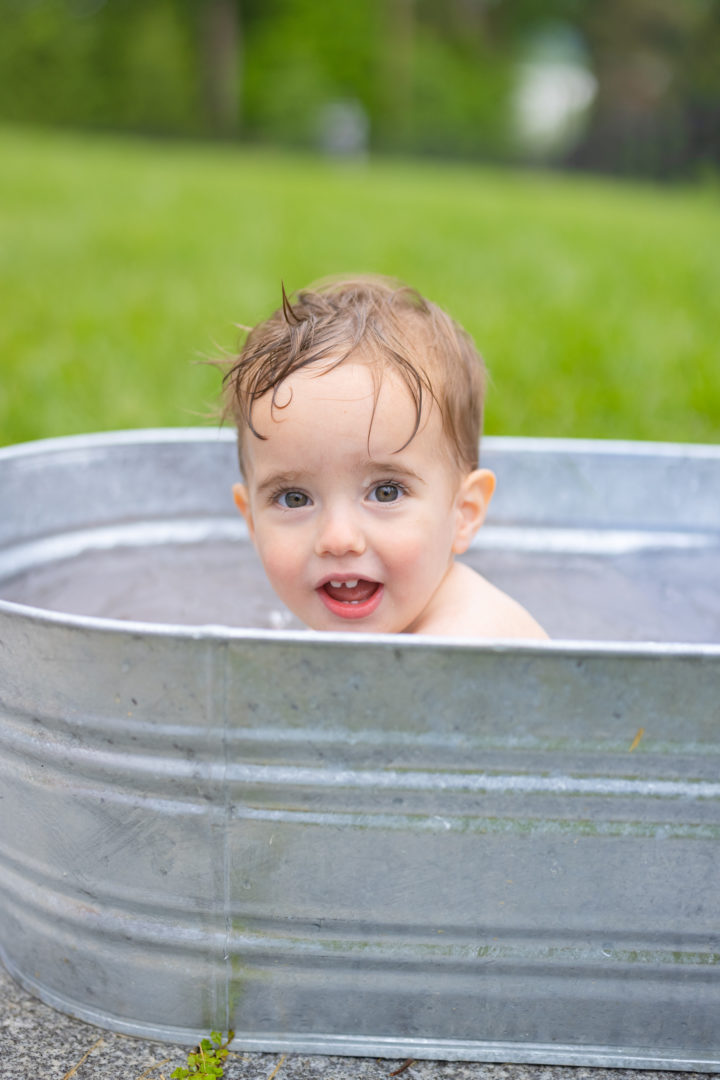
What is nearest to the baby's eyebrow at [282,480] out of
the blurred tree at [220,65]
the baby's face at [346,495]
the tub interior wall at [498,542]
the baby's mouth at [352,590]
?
the baby's face at [346,495]

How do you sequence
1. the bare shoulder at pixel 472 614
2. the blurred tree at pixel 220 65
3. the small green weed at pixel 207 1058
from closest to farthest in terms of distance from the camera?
the small green weed at pixel 207 1058
the bare shoulder at pixel 472 614
the blurred tree at pixel 220 65

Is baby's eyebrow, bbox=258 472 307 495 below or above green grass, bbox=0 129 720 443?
below

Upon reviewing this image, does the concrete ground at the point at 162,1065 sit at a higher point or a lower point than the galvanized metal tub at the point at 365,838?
lower

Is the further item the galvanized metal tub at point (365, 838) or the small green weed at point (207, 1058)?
→ the small green weed at point (207, 1058)

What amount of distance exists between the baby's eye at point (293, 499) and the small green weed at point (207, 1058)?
1.93 ft

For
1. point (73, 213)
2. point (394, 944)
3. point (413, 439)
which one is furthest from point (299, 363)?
point (73, 213)

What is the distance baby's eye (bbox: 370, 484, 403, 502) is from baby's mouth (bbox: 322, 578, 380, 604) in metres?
0.10

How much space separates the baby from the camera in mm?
1382

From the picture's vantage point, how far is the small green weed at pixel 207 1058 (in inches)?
47.2

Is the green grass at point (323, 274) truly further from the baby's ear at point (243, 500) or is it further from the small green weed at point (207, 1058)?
the small green weed at point (207, 1058)

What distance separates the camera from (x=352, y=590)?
1444 mm

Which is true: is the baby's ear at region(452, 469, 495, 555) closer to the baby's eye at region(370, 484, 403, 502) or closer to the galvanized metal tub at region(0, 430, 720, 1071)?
the baby's eye at region(370, 484, 403, 502)

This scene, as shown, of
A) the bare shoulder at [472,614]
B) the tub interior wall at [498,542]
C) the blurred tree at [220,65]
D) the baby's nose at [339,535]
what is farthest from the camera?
the blurred tree at [220,65]

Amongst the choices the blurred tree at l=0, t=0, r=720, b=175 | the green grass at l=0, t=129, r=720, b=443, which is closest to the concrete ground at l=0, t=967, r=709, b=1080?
the green grass at l=0, t=129, r=720, b=443
